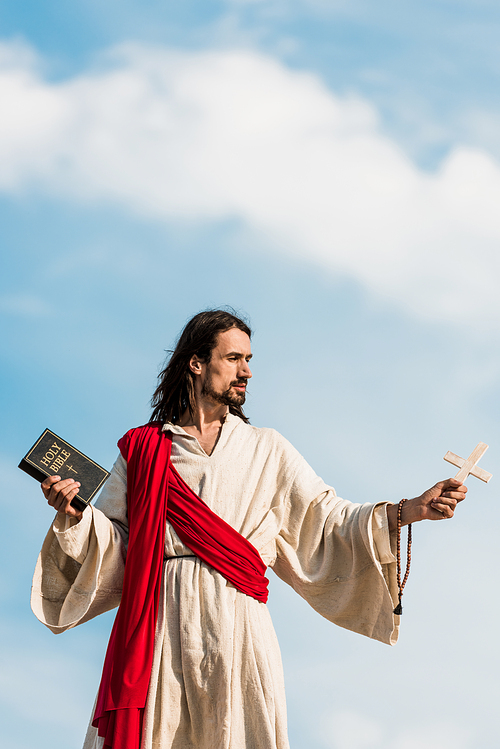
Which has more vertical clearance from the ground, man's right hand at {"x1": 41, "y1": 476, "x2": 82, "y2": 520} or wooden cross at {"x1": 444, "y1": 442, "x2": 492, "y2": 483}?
wooden cross at {"x1": 444, "y1": 442, "x2": 492, "y2": 483}

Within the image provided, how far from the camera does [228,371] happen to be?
7.02 metres

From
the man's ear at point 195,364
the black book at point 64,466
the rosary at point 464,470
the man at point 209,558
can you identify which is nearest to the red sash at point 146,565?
the man at point 209,558

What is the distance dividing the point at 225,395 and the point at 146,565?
145cm

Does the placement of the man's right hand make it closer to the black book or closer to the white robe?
the black book

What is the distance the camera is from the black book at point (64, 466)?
615 cm

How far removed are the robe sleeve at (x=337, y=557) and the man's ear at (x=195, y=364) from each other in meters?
1.00

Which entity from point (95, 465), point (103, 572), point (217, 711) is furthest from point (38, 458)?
point (217, 711)

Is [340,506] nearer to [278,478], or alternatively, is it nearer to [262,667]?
[278,478]

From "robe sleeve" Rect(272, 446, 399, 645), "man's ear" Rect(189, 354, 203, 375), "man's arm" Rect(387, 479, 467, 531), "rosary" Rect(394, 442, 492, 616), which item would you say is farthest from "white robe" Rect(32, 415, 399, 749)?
"man's ear" Rect(189, 354, 203, 375)

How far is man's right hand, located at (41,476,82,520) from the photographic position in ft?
20.0

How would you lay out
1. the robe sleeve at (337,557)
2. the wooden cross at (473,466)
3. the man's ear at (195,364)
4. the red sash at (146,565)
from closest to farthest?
the red sash at (146,565) < the wooden cross at (473,466) < the robe sleeve at (337,557) < the man's ear at (195,364)

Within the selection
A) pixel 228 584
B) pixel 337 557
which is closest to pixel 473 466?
pixel 337 557

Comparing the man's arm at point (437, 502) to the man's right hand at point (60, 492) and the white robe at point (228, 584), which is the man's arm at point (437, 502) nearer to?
the white robe at point (228, 584)

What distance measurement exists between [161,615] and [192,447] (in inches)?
48.6
